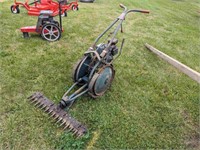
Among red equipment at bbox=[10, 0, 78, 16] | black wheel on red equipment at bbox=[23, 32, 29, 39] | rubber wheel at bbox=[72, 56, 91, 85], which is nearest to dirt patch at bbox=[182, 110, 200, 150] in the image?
rubber wheel at bbox=[72, 56, 91, 85]

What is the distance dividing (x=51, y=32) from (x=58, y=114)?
2.24m

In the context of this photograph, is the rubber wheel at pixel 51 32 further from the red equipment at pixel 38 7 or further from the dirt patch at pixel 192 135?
the dirt patch at pixel 192 135

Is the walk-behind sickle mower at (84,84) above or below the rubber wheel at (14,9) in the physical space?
below

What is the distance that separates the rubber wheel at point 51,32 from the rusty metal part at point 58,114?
1769 millimetres

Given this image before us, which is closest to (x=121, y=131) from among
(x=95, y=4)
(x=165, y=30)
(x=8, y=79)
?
(x=8, y=79)

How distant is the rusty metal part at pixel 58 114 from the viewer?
2305 mm

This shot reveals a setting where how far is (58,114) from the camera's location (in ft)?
7.95

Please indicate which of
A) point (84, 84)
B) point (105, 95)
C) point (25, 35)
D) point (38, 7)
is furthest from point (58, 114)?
point (38, 7)

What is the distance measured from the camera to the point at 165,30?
575cm

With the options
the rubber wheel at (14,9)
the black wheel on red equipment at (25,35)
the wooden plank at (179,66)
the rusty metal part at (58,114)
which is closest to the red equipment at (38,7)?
the rubber wheel at (14,9)

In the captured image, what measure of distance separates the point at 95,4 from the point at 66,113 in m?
5.88

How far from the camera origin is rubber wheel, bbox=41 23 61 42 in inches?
160

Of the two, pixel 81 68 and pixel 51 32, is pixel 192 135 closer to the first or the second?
pixel 81 68

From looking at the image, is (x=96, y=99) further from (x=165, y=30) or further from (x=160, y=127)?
(x=165, y=30)
